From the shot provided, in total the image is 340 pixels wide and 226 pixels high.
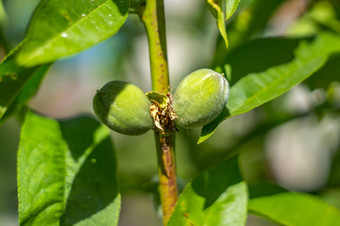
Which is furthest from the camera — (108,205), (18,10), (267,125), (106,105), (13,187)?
(13,187)

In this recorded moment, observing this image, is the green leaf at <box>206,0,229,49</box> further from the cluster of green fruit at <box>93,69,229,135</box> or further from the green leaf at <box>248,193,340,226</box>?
the green leaf at <box>248,193,340,226</box>

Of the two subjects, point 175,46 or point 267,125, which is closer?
point 267,125

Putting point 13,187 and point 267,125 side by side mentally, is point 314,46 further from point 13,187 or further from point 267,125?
point 13,187

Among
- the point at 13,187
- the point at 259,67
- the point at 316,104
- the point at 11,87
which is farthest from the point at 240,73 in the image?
the point at 13,187

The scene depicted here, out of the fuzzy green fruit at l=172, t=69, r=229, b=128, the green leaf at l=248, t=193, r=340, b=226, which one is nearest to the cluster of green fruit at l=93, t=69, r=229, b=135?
the fuzzy green fruit at l=172, t=69, r=229, b=128

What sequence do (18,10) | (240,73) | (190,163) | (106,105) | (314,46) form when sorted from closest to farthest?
(106,105)
(240,73)
(314,46)
(190,163)
(18,10)

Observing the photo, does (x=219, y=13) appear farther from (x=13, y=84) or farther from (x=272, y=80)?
(x=13, y=84)

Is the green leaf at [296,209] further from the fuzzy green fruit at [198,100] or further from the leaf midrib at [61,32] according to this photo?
the leaf midrib at [61,32]
